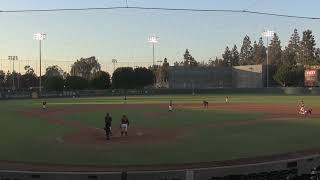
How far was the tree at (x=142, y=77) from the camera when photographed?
14062cm

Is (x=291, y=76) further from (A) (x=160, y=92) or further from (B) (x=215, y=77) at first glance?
(A) (x=160, y=92)

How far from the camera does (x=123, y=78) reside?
138 metres

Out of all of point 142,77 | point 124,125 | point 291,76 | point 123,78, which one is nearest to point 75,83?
point 123,78

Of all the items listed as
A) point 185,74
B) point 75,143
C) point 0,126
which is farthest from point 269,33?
point 75,143

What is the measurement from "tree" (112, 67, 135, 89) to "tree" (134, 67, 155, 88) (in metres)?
1.43

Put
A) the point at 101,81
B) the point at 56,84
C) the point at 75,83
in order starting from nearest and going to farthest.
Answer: the point at 56,84 → the point at 75,83 → the point at 101,81

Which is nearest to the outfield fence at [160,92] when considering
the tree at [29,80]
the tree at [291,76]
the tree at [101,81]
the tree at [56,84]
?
the tree at [291,76]

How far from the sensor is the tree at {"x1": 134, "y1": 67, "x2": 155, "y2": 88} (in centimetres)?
14062

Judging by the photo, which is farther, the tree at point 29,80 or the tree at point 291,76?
the tree at point 29,80

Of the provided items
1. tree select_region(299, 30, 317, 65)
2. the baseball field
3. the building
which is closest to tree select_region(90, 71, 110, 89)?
the building

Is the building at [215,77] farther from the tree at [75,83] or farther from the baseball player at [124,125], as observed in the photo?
the baseball player at [124,125]

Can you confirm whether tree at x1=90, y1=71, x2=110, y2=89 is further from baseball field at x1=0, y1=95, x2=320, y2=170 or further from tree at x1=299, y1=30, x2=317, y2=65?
baseball field at x1=0, y1=95, x2=320, y2=170

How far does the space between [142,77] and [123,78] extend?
19.4 feet

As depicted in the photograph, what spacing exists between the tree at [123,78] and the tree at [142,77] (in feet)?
4.70
